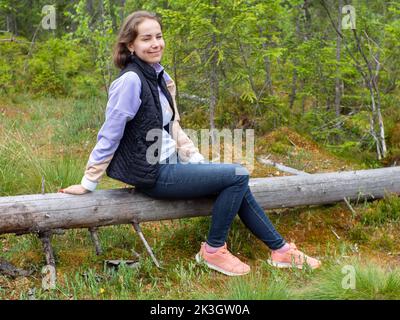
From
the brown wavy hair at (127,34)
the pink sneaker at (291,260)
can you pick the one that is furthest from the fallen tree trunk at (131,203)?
the brown wavy hair at (127,34)

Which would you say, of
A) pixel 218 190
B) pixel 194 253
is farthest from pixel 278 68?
pixel 218 190

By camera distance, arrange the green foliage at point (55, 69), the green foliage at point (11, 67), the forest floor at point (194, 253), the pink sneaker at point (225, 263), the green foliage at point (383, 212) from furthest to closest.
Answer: the green foliage at point (55, 69) → the green foliage at point (11, 67) → the green foliage at point (383, 212) → the pink sneaker at point (225, 263) → the forest floor at point (194, 253)

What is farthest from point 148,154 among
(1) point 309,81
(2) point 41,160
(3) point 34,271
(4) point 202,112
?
(1) point 309,81

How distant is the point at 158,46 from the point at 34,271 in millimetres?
1929

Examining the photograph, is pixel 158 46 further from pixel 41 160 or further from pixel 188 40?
pixel 188 40

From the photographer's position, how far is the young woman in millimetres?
Answer: 3701

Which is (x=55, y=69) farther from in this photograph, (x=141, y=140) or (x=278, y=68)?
(x=141, y=140)

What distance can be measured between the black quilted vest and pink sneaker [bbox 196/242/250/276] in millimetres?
737

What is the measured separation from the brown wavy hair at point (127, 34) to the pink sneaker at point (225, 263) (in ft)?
5.20

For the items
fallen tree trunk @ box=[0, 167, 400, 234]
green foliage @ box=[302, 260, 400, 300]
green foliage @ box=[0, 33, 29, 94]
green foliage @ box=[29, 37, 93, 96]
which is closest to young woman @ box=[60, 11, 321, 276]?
fallen tree trunk @ box=[0, 167, 400, 234]

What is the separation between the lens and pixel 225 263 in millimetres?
3973

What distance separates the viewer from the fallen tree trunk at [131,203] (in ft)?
12.5

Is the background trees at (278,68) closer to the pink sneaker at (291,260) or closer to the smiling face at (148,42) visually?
the smiling face at (148,42)

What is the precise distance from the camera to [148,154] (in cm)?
380
